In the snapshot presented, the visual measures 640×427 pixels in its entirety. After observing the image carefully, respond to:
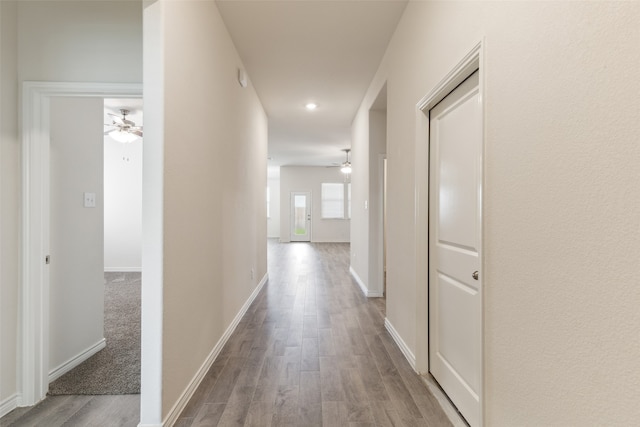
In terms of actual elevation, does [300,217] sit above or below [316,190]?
below

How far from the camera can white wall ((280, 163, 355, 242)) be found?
11.7 m

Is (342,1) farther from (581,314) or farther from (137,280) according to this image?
(137,280)

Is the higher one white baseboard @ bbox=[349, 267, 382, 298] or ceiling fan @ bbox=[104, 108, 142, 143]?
ceiling fan @ bbox=[104, 108, 142, 143]

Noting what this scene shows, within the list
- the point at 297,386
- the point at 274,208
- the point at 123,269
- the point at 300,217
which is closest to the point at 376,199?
the point at 297,386

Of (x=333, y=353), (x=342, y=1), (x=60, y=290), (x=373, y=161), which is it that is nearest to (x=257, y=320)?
(x=333, y=353)

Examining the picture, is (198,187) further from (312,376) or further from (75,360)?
(75,360)

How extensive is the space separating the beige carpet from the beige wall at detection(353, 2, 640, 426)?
2279 millimetres

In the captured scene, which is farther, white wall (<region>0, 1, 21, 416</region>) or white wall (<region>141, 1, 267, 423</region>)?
white wall (<region>0, 1, 21, 416</region>)

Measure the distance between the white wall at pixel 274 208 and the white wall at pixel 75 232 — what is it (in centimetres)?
1131

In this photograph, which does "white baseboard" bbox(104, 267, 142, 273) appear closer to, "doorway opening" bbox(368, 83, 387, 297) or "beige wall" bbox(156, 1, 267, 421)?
"beige wall" bbox(156, 1, 267, 421)

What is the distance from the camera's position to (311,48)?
320 cm

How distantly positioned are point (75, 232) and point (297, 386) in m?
2.05

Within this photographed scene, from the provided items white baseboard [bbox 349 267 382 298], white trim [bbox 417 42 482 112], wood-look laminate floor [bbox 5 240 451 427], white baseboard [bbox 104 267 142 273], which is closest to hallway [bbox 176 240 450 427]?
wood-look laminate floor [bbox 5 240 451 427]

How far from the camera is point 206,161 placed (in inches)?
93.1
